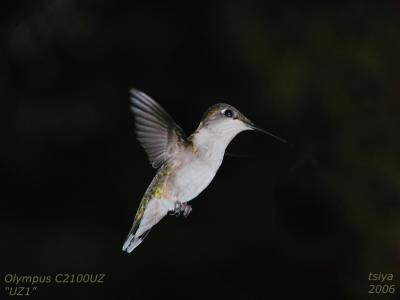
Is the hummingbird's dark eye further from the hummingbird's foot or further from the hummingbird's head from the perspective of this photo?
the hummingbird's foot

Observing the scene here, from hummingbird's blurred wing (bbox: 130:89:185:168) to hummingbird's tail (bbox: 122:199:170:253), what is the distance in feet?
0.17

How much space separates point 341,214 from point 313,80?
38cm

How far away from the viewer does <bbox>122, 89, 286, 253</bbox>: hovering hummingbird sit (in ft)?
1.95

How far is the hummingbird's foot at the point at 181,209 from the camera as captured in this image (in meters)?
0.61

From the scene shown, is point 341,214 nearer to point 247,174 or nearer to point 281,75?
point 247,174

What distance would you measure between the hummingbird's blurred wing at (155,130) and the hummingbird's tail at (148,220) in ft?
0.17

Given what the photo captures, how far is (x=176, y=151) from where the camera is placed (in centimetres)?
67

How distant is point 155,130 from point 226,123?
102 millimetres

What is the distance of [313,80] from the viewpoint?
151 cm

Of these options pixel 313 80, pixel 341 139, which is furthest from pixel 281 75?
pixel 341 139

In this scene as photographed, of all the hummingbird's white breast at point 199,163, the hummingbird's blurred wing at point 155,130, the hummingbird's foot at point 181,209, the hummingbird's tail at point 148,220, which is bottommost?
the hummingbird's tail at point 148,220

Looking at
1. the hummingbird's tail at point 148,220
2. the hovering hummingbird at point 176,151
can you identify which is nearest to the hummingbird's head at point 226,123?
the hovering hummingbird at point 176,151

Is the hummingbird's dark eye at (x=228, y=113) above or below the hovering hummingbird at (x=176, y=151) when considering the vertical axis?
above

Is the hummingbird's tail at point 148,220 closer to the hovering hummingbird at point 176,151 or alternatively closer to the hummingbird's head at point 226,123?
the hovering hummingbird at point 176,151
